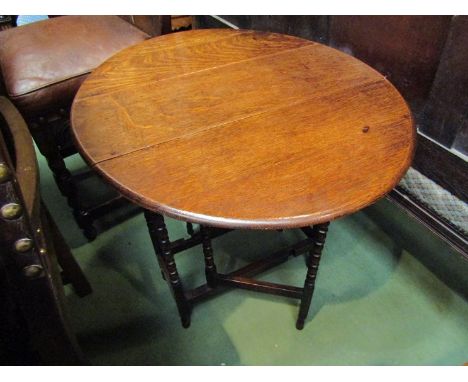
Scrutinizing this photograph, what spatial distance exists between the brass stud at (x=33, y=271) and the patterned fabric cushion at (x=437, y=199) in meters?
1.28

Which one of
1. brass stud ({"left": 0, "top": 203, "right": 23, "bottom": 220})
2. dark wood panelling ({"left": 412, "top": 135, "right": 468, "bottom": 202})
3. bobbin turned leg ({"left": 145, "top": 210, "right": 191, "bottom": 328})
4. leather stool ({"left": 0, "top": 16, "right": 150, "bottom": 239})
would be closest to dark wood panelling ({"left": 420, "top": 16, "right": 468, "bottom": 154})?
dark wood panelling ({"left": 412, "top": 135, "right": 468, "bottom": 202})

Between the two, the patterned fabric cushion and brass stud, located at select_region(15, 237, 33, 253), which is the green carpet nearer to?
the patterned fabric cushion

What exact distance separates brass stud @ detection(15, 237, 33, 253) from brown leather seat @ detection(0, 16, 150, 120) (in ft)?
2.96

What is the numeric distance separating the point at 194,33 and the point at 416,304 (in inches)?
47.9

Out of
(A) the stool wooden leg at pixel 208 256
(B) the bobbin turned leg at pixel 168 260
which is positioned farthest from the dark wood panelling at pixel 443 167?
(B) the bobbin turned leg at pixel 168 260

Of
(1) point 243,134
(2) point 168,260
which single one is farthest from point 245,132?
(2) point 168,260

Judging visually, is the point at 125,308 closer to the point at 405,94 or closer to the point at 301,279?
the point at 301,279

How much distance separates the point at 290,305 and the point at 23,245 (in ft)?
3.18

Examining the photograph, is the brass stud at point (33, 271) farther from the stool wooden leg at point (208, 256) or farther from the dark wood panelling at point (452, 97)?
the dark wood panelling at point (452, 97)

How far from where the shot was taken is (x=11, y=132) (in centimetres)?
69

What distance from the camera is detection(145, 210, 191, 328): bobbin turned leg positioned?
90cm

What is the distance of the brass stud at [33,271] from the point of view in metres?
0.49

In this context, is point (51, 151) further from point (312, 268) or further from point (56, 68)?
point (312, 268)
